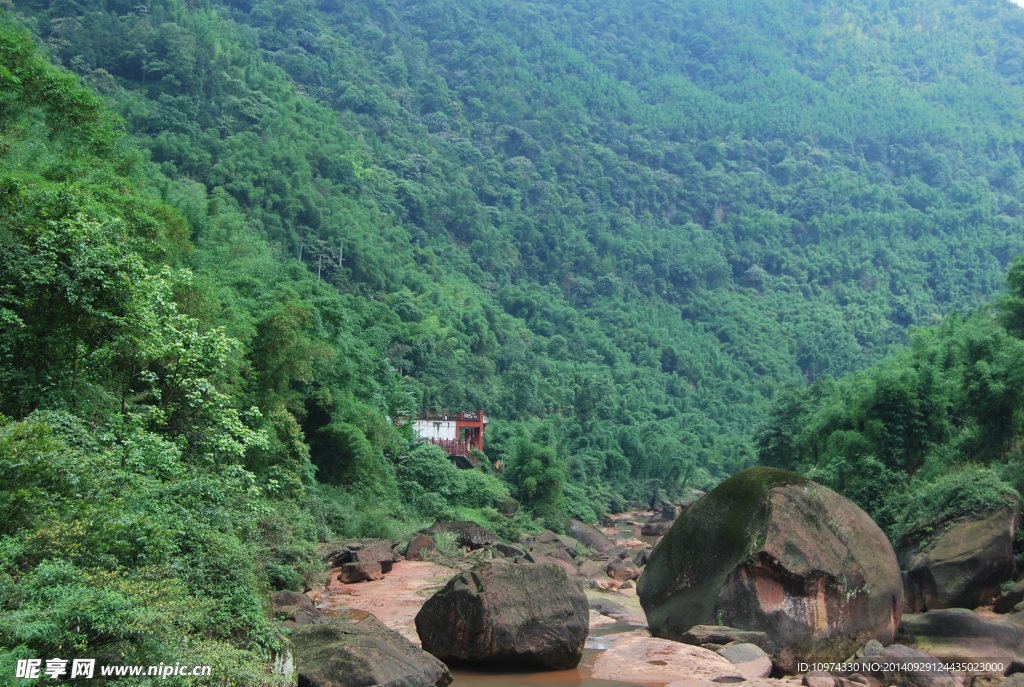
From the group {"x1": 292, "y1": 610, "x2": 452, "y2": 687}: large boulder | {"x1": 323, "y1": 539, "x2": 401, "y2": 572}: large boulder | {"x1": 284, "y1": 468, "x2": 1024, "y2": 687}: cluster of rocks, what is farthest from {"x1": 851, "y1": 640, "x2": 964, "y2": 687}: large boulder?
{"x1": 323, "y1": 539, "x2": 401, "y2": 572}: large boulder

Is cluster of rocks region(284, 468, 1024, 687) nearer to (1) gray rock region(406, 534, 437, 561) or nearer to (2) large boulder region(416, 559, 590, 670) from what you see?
(2) large boulder region(416, 559, 590, 670)

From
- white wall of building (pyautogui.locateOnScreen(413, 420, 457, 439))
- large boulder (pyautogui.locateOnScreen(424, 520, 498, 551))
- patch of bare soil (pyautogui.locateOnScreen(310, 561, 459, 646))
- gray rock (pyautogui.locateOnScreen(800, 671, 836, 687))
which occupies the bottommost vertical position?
gray rock (pyautogui.locateOnScreen(800, 671, 836, 687))

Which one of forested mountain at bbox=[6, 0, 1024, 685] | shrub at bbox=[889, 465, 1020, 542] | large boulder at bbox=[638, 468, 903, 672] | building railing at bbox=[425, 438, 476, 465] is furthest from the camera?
building railing at bbox=[425, 438, 476, 465]

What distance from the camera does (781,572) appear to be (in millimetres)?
15078

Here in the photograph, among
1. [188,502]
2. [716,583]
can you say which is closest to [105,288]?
[188,502]

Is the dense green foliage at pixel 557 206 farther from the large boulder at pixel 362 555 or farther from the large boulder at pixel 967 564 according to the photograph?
the large boulder at pixel 967 564

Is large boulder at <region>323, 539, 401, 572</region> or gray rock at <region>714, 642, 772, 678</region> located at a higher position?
large boulder at <region>323, 539, 401, 572</region>

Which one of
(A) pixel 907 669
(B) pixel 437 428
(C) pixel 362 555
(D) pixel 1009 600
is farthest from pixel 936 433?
(B) pixel 437 428

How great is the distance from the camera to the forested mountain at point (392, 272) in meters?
13.3

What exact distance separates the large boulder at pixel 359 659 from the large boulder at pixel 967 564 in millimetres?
12142

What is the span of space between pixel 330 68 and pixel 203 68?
54435 mm

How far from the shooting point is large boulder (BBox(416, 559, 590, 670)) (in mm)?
12875

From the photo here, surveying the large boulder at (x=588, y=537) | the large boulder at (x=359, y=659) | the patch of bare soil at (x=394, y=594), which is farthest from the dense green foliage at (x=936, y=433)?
the large boulder at (x=359, y=659)

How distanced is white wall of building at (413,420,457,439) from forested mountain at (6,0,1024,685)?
3.47 metres
